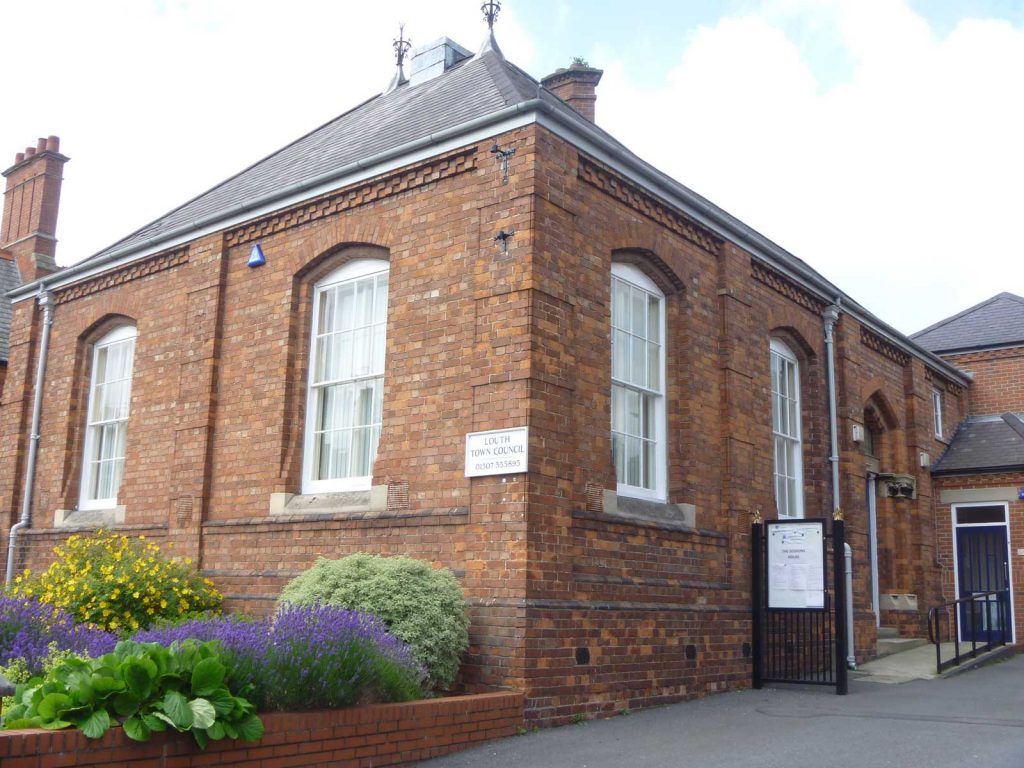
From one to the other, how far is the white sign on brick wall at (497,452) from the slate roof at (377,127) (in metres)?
3.26

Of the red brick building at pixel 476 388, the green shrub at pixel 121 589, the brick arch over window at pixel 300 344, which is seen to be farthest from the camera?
the brick arch over window at pixel 300 344

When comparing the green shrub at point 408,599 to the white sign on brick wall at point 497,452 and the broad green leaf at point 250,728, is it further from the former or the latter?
the broad green leaf at point 250,728

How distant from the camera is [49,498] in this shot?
15188mm

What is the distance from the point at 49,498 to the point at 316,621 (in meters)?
8.95

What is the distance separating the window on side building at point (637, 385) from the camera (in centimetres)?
1127

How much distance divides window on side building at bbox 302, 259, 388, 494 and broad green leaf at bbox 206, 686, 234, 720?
4584 millimetres

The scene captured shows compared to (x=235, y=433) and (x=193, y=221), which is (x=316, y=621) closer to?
(x=235, y=433)

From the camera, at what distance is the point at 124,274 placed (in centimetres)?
1482

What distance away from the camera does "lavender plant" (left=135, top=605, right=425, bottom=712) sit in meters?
7.24

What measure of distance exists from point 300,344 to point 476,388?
10.3 feet

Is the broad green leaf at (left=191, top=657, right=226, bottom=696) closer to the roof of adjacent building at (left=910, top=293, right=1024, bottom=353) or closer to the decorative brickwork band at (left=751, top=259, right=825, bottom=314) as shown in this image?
the decorative brickwork band at (left=751, top=259, right=825, bottom=314)

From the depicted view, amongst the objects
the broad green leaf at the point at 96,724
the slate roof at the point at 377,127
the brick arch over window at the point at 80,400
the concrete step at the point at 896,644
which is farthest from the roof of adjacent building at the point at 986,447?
the broad green leaf at the point at 96,724

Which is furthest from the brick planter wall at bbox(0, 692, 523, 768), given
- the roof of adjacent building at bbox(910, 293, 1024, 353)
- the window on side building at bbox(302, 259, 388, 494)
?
the roof of adjacent building at bbox(910, 293, 1024, 353)

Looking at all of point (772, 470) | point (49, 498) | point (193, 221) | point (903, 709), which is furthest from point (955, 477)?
point (49, 498)
